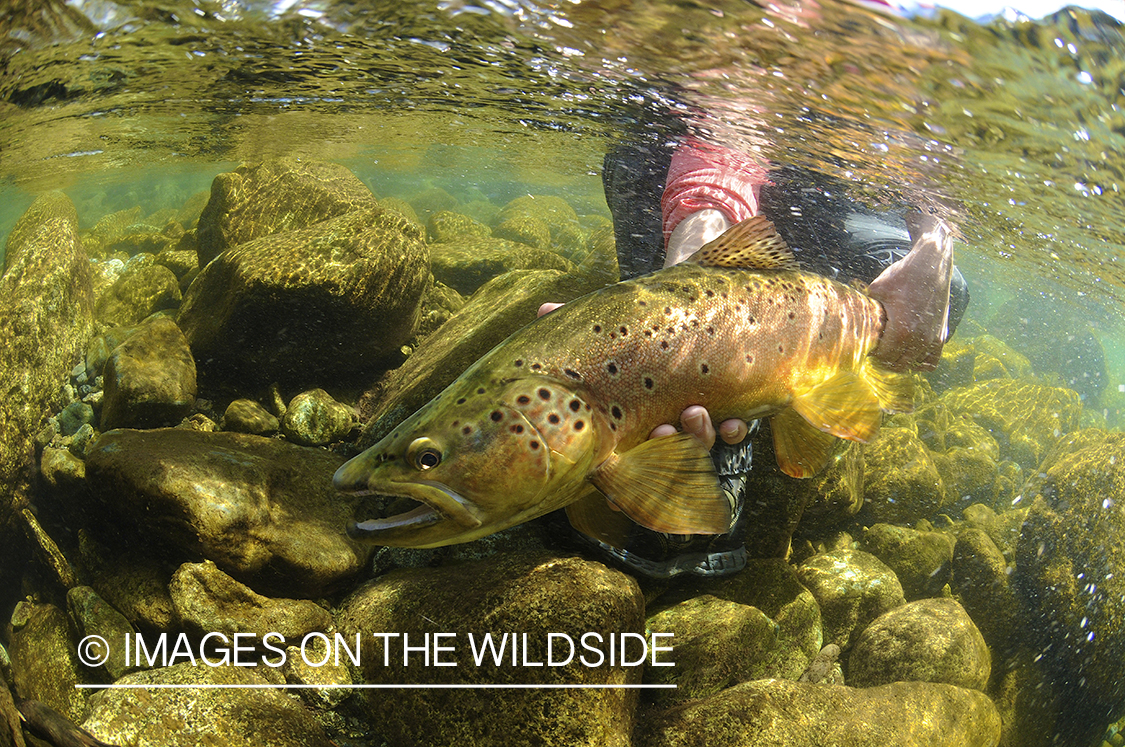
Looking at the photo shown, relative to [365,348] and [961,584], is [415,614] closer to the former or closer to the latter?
[365,348]

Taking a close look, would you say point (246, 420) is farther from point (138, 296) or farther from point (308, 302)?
point (138, 296)

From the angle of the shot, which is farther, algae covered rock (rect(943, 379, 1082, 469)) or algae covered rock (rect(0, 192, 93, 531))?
algae covered rock (rect(943, 379, 1082, 469))

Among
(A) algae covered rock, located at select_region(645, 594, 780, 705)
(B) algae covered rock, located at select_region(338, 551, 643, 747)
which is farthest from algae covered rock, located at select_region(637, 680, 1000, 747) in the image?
(B) algae covered rock, located at select_region(338, 551, 643, 747)

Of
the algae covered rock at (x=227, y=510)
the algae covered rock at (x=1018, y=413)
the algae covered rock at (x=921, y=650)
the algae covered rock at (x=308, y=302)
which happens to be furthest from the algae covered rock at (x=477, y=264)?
the algae covered rock at (x=1018, y=413)

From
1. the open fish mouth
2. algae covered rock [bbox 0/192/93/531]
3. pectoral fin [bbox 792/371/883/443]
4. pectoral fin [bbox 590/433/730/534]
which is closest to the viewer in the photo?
the open fish mouth

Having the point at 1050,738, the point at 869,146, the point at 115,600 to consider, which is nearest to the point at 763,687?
the point at 1050,738

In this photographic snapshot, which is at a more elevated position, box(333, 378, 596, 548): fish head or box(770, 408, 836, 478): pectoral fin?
box(333, 378, 596, 548): fish head

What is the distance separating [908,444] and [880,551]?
1.75 m

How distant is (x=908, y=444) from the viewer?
21.9 feet

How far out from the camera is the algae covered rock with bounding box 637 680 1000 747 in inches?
108

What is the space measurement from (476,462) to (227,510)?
2.45 m

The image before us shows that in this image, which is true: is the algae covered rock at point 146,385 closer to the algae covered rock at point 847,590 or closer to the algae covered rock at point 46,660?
the algae covered rock at point 46,660

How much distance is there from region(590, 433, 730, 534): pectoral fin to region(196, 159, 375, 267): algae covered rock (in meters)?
7.78

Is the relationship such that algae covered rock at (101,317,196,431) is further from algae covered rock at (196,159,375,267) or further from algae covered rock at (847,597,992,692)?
algae covered rock at (847,597,992,692)
